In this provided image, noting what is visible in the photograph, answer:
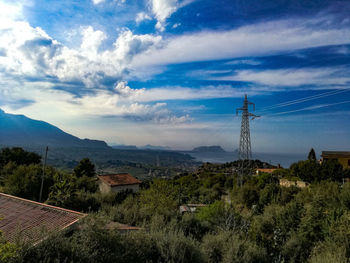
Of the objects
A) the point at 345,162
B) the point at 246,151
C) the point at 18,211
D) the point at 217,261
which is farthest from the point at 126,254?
the point at 345,162

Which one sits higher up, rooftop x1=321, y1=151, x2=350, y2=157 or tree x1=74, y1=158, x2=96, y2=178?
rooftop x1=321, y1=151, x2=350, y2=157

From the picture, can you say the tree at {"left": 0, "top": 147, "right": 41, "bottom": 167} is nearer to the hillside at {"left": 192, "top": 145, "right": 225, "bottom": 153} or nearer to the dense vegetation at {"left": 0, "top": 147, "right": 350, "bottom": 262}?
the dense vegetation at {"left": 0, "top": 147, "right": 350, "bottom": 262}

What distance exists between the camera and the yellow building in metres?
34.2

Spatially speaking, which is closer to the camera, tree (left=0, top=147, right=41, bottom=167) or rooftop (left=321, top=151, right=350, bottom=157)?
tree (left=0, top=147, right=41, bottom=167)

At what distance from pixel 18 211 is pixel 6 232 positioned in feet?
5.66

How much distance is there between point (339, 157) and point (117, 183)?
111ft

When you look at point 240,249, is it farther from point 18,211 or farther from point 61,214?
point 18,211

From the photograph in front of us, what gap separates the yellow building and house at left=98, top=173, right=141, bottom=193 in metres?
30.1

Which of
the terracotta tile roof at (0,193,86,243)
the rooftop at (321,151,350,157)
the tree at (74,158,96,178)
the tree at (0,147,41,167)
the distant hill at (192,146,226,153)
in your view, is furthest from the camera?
the distant hill at (192,146,226,153)

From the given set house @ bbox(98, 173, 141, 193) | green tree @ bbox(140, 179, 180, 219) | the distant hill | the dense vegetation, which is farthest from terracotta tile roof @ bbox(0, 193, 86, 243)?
the distant hill

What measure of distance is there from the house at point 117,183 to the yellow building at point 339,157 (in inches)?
1186

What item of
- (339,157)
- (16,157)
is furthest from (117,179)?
(339,157)

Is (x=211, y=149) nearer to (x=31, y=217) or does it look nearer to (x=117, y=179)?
(x=117, y=179)

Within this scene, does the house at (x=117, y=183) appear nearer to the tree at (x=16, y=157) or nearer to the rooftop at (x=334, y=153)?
the tree at (x=16, y=157)
